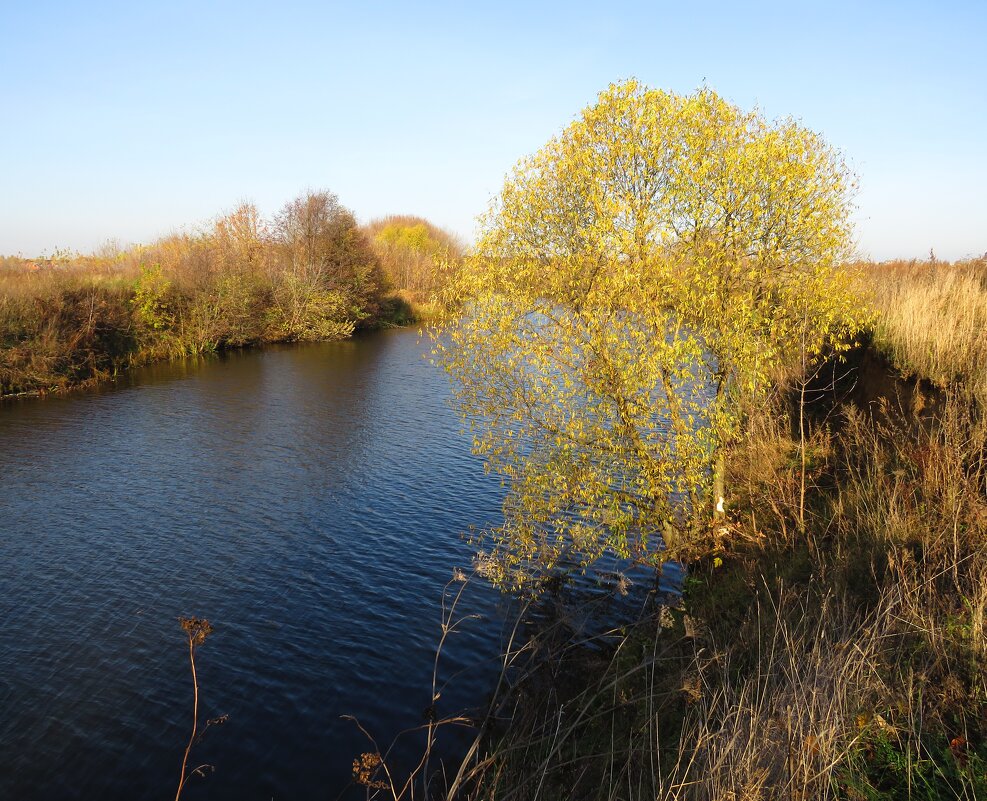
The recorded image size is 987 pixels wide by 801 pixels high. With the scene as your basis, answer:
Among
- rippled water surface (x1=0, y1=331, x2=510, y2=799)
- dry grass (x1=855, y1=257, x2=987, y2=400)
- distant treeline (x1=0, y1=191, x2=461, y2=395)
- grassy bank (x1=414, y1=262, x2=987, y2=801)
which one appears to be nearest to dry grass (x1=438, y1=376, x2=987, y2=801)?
grassy bank (x1=414, y1=262, x2=987, y2=801)

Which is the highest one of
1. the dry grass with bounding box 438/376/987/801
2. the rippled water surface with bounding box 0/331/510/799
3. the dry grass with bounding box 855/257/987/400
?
the dry grass with bounding box 855/257/987/400

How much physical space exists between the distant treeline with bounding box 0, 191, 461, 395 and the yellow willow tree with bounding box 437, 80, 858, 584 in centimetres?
249

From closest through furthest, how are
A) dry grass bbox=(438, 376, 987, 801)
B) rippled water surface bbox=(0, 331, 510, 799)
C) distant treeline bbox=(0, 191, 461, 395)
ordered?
dry grass bbox=(438, 376, 987, 801) → rippled water surface bbox=(0, 331, 510, 799) → distant treeline bbox=(0, 191, 461, 395)

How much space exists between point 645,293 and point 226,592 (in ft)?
36.1

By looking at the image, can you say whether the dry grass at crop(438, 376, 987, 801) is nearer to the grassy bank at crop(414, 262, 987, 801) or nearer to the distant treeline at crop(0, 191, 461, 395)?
the grassy bank at crop(414, 262, 987, 801)

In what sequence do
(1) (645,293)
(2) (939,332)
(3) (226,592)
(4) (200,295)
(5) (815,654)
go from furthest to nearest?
(4) (200,295) → (3) (226,592) → (2) (939,332) → (1) (645,293) → (5) (815,654)

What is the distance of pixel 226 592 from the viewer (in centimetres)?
1450

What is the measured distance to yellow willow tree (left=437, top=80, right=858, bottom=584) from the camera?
12.6 metres

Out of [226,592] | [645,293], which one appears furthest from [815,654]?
[226,592]

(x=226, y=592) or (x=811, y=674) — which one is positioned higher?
(x=811, y=674)

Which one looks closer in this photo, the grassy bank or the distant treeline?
the grassy bank

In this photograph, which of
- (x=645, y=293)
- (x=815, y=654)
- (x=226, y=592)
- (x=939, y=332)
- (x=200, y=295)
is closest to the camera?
(x=815, y=654)

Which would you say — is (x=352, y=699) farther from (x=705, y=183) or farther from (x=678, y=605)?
(x=705, y=183)

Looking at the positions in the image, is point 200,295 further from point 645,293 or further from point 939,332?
point 939,332
